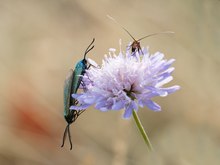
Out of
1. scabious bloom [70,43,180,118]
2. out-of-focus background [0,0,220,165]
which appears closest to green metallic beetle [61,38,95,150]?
scabious bloom [70,43,180,118]

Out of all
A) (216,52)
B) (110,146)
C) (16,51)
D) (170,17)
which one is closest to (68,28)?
(16,51)

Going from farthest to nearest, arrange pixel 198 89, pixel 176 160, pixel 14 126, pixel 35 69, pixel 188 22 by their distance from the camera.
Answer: pixel 35 69
pixel 14 126
pixel 188 22
pixel 198 89
pixel 176 160

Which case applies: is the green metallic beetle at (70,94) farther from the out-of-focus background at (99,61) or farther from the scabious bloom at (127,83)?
the out-of-focus background at (99,61)

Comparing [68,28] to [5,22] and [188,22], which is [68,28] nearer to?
[5,22]

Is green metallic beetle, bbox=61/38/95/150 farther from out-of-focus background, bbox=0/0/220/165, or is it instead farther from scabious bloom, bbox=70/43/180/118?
out-of-focus background, bbox=0/0/220/165

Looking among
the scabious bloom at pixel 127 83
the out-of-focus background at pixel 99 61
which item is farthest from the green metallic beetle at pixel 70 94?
the out-of-focus background at pixel 99 61

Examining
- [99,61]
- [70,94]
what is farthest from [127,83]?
[99,61]
